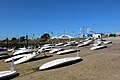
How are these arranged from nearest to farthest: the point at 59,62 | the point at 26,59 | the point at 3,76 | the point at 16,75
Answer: the point at 3,76 < the point at 16,75 < the point at 59,62 < the point at 26,59

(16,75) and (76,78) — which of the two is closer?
(76,78)

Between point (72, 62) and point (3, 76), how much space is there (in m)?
5.89

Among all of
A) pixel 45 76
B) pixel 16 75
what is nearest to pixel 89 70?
pixel 45 76

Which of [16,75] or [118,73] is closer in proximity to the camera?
[118,73]

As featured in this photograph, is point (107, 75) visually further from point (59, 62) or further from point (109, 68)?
point (59, 62)

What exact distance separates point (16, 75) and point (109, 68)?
654 cm

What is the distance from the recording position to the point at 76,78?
12.0 m

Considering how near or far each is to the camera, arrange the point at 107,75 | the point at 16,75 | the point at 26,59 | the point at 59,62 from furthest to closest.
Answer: the point at 26,59
the point at 59,62
the point at 16,75
the point at 107,75

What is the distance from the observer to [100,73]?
40.7 feet

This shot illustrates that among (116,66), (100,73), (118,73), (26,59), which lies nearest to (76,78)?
(100,73)

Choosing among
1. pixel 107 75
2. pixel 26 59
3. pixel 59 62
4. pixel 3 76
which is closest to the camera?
pixel 107 75

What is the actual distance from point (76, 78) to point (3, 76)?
4.89 metres

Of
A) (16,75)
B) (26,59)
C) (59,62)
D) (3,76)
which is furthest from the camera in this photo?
(26,59)

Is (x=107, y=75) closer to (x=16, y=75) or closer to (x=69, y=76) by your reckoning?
(x=69, y=76)
